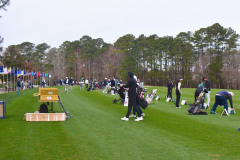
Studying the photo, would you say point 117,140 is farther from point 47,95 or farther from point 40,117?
point 47,95

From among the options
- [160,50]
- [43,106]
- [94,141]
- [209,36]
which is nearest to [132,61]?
[160,50]

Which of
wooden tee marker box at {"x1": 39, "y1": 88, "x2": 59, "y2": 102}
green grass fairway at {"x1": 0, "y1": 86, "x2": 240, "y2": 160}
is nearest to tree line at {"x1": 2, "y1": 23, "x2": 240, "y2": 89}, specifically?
wooden tee marker box at {"x1": 39, "y1": 88, "x2": 59, "y2": 102}

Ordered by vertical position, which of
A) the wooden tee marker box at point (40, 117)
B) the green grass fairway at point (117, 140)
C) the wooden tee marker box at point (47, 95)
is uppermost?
the wooden tee marker box at point (47, 95)

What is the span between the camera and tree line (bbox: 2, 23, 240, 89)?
75.4m

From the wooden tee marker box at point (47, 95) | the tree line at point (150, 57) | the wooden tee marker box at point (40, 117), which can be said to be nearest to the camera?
the wooden tee marker box at point (40, 117)

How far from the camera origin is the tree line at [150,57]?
247ft

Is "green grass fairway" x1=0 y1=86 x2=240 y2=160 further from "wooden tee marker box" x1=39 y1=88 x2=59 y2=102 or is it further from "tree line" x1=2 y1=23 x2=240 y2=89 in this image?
"tree line" x1=2 y1=23 x2=240 y2=89

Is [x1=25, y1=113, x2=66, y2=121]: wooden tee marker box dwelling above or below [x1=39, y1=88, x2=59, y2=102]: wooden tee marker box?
below

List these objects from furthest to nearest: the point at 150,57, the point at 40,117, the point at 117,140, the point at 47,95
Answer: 1. the point at 150,57
2. the point at 47,95
3. the point at 40,117
4. the point at 117,140

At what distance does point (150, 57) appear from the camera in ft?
289

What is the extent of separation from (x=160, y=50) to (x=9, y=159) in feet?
269

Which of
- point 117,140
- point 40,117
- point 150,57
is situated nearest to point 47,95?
point 40,117

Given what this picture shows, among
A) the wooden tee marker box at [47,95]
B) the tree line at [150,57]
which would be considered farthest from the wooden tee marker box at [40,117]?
the tree line at [150,57]

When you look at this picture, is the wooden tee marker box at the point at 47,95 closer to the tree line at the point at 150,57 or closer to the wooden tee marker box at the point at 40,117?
the wooden tee marker box at the point at 40,117
